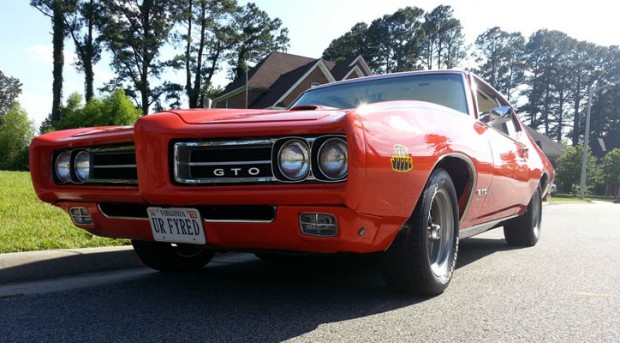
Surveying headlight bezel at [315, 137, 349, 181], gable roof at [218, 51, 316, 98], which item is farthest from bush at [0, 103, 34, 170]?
headlight bezel at [315, 137, 349, 181]

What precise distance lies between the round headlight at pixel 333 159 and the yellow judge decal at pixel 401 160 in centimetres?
27

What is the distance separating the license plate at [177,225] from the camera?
8.58 feet

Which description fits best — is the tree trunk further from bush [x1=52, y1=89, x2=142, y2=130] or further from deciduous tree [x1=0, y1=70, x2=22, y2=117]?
deciduous tree [x1=0, y1=70, x2=22, y2=117]

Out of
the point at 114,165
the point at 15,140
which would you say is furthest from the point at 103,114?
the point at 114,165

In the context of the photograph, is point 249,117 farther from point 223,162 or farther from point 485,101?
point 485,101

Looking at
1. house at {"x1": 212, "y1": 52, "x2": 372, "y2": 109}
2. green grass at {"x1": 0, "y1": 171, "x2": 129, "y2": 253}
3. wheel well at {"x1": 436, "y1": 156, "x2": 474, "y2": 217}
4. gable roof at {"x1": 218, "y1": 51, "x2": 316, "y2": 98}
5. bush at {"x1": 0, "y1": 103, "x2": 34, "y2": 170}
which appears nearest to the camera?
wheel well at {"x1": 436, "y1": 156, "x2": 474, "y2": 217}

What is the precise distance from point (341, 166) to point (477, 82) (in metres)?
2.77

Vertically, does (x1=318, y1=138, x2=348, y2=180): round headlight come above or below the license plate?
above

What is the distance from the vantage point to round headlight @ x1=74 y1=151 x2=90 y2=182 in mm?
3090

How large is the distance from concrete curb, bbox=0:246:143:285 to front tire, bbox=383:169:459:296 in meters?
2.40

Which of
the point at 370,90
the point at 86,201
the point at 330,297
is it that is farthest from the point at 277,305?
the point at 370,90

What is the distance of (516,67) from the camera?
226ft

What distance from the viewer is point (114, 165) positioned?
9.66 ft

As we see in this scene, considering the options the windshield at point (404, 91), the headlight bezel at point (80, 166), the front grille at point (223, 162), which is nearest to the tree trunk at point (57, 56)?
the windshield at point (404, 91)
